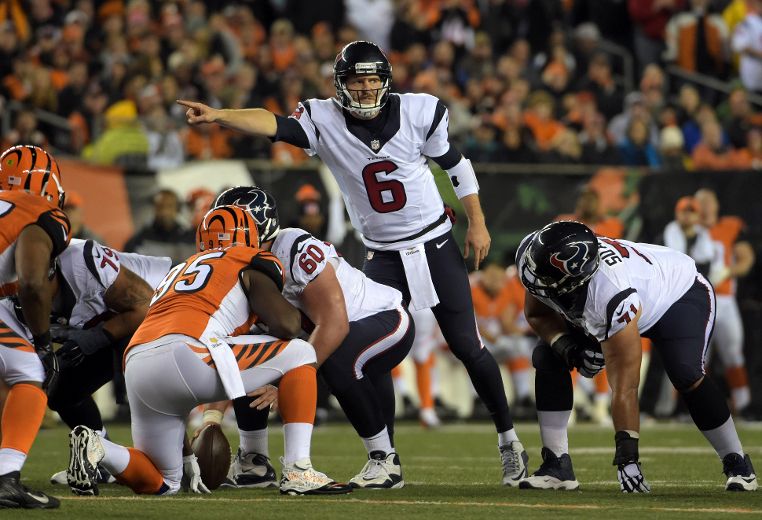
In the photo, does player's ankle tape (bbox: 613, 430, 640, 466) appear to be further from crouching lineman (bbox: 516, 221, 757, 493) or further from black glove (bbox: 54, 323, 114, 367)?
black glove (bbox: 54, 323, 114, 367)

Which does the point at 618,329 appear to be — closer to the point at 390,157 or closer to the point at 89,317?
the point at 390,157

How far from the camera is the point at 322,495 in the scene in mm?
5793

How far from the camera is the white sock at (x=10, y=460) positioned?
5.29 m

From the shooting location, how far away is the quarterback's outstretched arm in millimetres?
6352

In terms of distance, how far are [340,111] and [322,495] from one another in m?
2.17

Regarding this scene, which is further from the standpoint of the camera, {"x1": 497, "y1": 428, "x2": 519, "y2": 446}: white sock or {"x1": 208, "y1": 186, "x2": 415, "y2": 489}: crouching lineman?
{"x1": 497, "y1": 428, "x2": 519, "y2": 446}: white sock

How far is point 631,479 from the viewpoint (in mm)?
6012

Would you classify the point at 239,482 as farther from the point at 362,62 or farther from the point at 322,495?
the point at 362,62

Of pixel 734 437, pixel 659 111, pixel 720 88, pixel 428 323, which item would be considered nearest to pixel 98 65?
pixel 428 323

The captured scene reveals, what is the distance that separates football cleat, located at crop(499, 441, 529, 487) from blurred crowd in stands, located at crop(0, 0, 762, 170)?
6227 mm

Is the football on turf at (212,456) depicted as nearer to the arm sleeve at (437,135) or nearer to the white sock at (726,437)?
the arm sleeve at (437,135)

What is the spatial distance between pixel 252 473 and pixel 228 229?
134cm

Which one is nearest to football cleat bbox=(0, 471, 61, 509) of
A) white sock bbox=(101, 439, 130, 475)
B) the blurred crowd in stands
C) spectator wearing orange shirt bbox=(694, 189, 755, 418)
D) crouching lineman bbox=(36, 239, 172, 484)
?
white sock bbox=(101, 439, 130, 475)

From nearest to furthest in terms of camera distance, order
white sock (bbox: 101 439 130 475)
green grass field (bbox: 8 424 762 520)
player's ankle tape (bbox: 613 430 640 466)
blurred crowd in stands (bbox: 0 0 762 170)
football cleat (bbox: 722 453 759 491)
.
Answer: green grass field (bbox: 8 424 762 520) → white sock (bbox: 101 439 130 475) → player's ankle tape (bbox: 613 430 640 466) → football cleat (bbox: 722 453 759 491) → blurred crowd in stands (bbox: 0 0 762 170)
